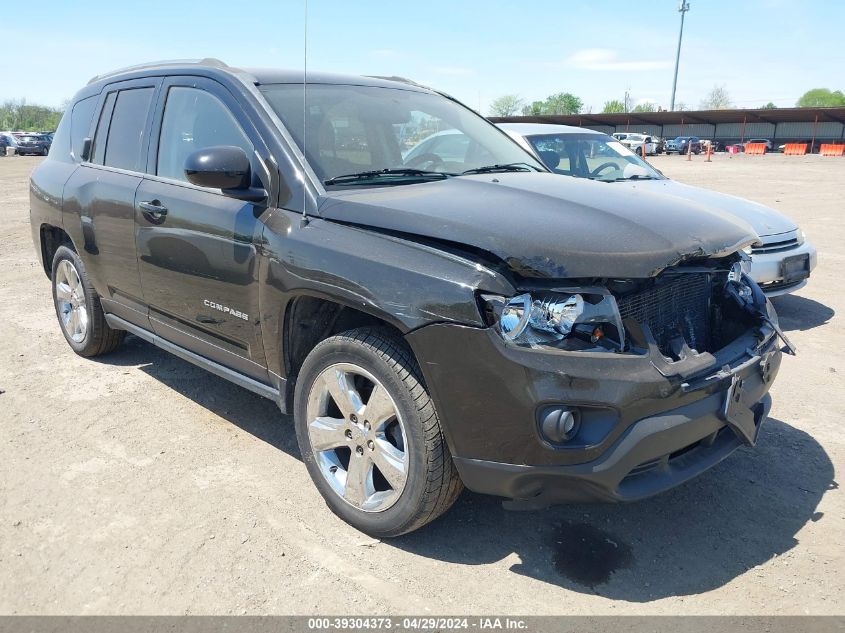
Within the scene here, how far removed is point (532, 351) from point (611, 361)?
Result: 29cm

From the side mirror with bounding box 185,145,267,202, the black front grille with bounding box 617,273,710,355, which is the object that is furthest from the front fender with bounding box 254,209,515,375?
the black front grille with bounding box 617,273,710,355

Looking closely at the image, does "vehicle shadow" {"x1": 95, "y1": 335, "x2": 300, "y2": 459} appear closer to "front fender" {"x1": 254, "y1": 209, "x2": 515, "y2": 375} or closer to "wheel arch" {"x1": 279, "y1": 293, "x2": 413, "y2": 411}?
"wheel arch" {"x1": 279, "y1": 293, "x2": 413, "y2": 411}

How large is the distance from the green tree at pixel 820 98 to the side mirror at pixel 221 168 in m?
142

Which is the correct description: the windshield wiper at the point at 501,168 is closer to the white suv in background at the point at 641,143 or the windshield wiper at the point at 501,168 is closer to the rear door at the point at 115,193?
the rear door at the point at 115,193

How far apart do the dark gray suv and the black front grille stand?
0.01 meters

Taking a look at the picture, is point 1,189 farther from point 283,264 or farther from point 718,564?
point 718,564

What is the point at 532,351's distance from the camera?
7.88 ft

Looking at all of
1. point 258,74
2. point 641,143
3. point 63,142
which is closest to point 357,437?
point 258,74

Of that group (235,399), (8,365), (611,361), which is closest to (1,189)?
(8,365)

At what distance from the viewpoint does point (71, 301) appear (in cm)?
524

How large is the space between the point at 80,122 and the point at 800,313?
6.40 m

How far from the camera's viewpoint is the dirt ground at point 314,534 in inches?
104

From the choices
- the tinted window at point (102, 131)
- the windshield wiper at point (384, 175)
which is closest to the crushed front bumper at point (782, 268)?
the windshield wiper at point (384, 175)

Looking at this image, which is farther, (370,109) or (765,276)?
(765,276)
